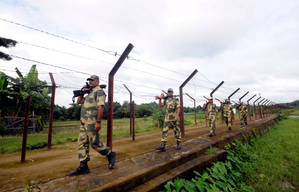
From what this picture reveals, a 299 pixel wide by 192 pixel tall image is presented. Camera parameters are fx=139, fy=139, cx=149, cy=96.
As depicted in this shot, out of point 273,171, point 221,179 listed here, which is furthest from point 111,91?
point 273,171

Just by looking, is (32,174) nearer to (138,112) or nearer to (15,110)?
(15,110)

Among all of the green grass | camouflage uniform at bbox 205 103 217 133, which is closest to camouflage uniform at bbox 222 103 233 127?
camouflage uniform at bbox 205 103 217 133

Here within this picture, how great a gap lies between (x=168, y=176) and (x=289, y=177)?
3496 mm

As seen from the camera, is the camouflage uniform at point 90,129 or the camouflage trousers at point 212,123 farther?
the camouflage trousers at point 212,123

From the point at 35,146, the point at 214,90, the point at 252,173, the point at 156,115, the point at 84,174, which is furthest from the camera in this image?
the point at 156,115

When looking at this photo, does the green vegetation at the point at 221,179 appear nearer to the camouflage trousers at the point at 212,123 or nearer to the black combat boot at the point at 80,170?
the camouflage trousers at the point at 212,123

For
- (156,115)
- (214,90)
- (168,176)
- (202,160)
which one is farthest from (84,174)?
(156,115)

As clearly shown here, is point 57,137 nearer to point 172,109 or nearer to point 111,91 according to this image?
point 111,91

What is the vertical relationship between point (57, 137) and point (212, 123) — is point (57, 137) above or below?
below

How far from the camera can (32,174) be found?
2781 millimetres

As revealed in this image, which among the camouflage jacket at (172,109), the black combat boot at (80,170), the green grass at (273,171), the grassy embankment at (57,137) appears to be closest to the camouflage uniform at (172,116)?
the camouflage jacket at (172,109)

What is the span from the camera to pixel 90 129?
2613 mm

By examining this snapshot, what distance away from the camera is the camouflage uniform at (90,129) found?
8.47 feet

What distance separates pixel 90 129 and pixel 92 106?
441mm
